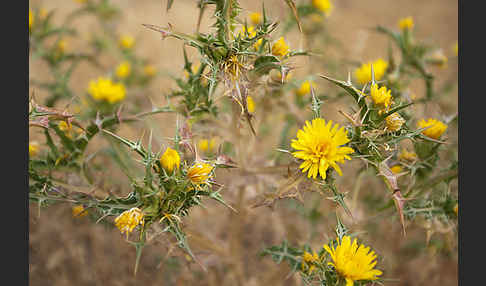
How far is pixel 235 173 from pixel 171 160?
27.6 inches

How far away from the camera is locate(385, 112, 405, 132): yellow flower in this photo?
136cm

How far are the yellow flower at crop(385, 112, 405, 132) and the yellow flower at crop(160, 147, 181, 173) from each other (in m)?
0.82

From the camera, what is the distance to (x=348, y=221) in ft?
7.36

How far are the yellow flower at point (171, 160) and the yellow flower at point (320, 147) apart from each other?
44 cm

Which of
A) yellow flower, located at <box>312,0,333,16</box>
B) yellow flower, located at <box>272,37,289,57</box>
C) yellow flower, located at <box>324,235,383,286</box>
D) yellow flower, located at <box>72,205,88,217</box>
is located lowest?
yellow flower, located at <box>324,235,383,286</box>

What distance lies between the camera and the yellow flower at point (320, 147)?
1330mm

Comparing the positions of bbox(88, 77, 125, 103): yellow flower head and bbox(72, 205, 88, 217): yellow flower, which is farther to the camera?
bbox(88, 77, 125, 103): yellow flower head

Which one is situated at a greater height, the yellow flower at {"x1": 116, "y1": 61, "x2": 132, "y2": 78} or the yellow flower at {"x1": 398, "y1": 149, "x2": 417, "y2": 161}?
the yellow flower at {"x1": 116, "y1": 61, "x2": 132, "y2": 78}

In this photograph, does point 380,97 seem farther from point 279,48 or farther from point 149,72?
point 149,72

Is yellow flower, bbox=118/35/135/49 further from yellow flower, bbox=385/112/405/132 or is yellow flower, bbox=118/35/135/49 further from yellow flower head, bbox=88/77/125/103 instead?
yellow flower, bbox=385/112/405/132

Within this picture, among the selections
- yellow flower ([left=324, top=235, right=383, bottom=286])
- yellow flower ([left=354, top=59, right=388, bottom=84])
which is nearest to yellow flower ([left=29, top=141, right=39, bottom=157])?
yellow flower ([left=324, top=235, right=383, bottom=286])

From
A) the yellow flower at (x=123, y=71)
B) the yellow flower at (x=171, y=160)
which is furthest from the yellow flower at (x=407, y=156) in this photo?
the yellow flower at (x=123, y=71)

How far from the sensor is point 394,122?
137 centimetres

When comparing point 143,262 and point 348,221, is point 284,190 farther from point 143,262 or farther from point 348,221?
point 143,262
